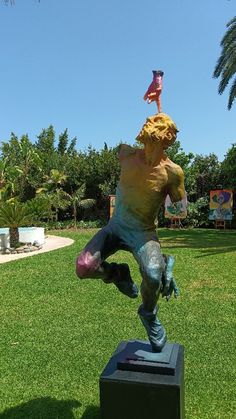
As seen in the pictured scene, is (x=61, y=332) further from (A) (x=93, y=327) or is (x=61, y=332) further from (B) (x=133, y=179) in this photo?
(B) (x=133, y=179)

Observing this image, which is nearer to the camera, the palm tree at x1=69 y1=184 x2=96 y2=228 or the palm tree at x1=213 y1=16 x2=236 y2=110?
the palm tree at x1=213 y1=16 x2=236 y2=110

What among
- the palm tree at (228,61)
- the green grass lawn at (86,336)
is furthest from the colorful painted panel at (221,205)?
the green grass lawn at (86,336)

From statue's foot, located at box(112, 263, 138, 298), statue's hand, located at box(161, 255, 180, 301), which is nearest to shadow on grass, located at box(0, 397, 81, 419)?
statue's foot, located at box(112, 263, 138, 298)

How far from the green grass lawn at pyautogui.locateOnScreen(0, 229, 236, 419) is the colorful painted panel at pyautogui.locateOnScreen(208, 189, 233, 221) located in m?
10.5

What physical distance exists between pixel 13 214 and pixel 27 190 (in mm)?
Answer: 10755

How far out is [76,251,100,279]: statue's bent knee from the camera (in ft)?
9.18

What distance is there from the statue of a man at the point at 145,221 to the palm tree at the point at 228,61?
42.1 feet

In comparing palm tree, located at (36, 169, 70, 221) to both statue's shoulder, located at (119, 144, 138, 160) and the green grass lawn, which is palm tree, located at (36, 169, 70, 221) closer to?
A: the green grass lawn

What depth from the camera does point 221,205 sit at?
1981 cm

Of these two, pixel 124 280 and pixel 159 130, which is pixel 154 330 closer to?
pixel 124 280

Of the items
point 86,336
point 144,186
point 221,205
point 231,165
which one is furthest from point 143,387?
point 221,205

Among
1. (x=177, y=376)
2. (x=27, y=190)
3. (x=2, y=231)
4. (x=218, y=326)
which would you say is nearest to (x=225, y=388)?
(x=177, y=376)

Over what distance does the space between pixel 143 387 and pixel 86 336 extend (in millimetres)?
2544

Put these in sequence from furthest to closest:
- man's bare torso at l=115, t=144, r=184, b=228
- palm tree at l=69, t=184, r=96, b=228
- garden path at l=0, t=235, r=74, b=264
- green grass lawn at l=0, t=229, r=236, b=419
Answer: palm tree at l=69, t=184, r=96, b=228
garden path at l=0, t=235, r=74, b=264
green grass lawn at l=0, t=229, r=236, b=419
man's bare torso at l=115, t=144, r=184, b=228
